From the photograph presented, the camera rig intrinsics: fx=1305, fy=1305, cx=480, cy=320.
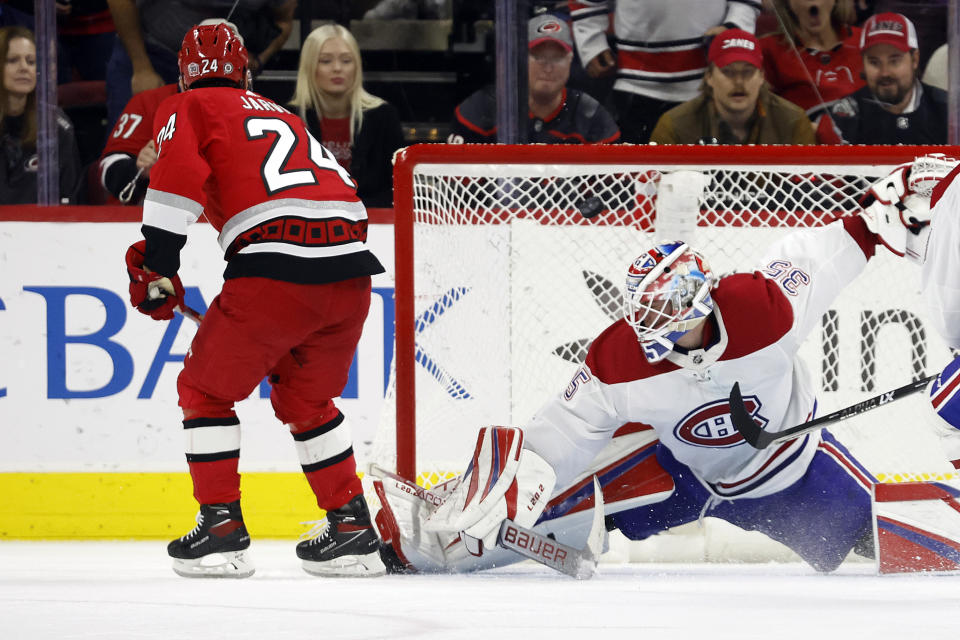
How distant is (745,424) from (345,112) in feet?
5.40

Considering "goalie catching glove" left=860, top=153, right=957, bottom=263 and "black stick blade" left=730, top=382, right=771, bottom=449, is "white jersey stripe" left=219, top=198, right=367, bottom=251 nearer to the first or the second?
"black stick blade" left=730, top=382, right=771, bottom=449

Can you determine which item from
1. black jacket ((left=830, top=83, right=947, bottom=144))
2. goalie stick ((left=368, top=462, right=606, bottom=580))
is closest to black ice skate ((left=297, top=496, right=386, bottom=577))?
goalie stick ((left=368, top=462, right=606, bottom=580))

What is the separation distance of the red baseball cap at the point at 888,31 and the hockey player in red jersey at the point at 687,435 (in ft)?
3.52

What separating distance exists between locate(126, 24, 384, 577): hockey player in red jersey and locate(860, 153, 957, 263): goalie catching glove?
106 cm

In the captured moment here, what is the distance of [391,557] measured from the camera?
2.70 metres

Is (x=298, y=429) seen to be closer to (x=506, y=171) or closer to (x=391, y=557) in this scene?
(x=391, y=557)

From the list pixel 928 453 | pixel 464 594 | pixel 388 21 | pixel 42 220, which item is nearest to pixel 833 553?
pixel 928 453

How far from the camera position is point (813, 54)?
12.0 ft

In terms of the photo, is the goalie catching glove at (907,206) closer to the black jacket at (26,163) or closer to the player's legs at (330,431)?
the player's legs at (330,431)

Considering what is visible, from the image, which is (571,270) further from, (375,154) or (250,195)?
(250,195)

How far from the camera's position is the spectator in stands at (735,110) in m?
3.54

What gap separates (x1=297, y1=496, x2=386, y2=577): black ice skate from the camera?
260 centimetres

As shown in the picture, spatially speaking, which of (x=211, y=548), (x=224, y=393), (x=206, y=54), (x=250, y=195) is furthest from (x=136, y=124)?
(x=211, y=548)

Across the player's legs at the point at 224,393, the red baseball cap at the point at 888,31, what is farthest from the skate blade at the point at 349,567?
the red baseball cap at the point at 888,31
